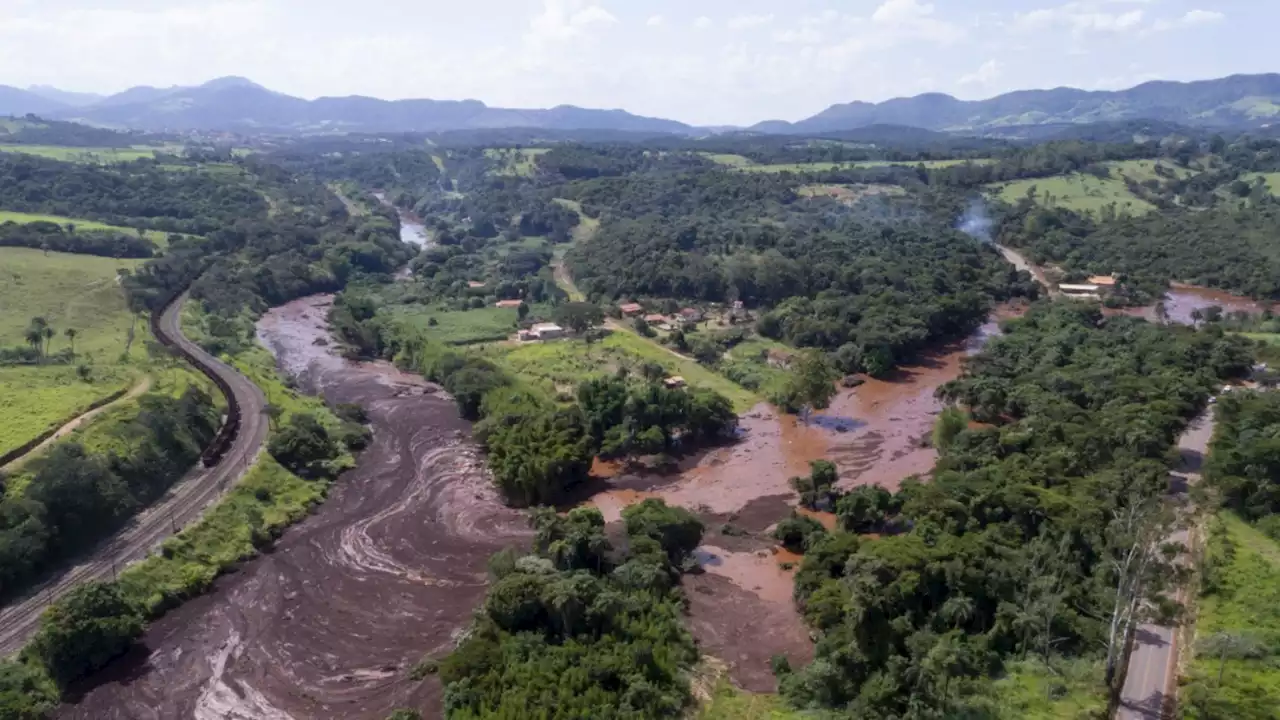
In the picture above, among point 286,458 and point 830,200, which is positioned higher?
point 830,200

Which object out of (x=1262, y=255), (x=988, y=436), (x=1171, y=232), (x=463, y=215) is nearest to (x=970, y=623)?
(x=988, y=436)

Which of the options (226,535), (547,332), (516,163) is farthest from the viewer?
(516,163)

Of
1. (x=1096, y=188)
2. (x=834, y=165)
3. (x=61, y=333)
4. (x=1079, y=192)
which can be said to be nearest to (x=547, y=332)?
(x=61, y=333)

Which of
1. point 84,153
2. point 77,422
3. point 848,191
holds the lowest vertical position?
point 77,422

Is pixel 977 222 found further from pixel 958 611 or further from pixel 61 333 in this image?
pixel 61 333

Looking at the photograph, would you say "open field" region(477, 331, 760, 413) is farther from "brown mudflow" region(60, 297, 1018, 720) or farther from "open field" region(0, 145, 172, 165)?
"open field" region(0, 145, 172, 165)

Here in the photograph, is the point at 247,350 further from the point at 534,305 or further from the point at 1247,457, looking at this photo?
the point at 1247,457
